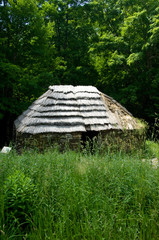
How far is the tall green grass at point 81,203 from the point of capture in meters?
2.07

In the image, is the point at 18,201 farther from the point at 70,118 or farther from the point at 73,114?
the point at 73,114

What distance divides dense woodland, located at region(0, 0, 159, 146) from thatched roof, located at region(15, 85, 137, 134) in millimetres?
2668

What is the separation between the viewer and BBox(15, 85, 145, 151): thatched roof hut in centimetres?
740

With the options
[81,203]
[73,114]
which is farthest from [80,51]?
[81,203]

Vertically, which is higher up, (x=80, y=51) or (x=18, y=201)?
(x=80, y=51)

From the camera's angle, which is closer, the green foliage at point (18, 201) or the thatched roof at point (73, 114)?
the green foliage at point (18, 201)

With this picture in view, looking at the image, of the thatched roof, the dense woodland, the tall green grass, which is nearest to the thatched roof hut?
the thatched roof

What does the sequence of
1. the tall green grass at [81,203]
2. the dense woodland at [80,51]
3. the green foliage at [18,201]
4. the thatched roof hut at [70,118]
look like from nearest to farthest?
1. the tall green grass at [81,203]
2. the green foliage at [18,201]
3. the thatched roof hut at [70,118]
4. the dense woodland at [80,51]

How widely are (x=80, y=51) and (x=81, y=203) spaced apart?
15.0 meters

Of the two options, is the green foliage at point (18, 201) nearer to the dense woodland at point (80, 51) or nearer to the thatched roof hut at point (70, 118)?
the thatched roof hut at point (70, 118)

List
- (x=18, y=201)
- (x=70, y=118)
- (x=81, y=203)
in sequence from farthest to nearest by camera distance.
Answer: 1. (x=70, y=118)
2. (x=81, y=203)
3. (x=18, y=201)

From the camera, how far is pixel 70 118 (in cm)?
771

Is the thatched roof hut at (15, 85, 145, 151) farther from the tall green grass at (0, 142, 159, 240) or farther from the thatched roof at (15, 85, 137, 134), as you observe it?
the tall green grass at (0, 142, 159, 240)

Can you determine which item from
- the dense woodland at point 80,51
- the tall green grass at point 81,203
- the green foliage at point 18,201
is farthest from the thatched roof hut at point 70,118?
the green foliage at point 18,201
